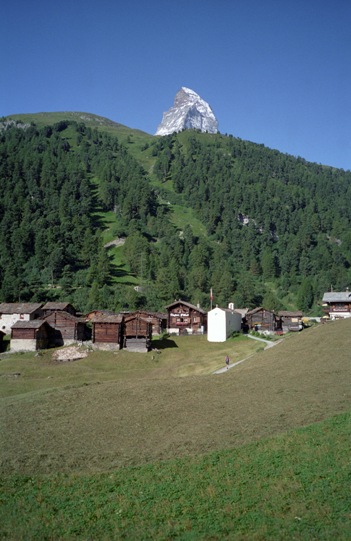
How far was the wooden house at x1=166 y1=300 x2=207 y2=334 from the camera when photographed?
91312 mm

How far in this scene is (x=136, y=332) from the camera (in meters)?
70.8

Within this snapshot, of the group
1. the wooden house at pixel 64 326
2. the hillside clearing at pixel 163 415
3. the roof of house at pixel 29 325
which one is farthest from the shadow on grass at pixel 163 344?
the hillside clearing at pixel 163 415

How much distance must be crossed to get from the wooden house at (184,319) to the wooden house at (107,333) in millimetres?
→ 21845

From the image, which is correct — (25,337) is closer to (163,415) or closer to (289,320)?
(163,415)

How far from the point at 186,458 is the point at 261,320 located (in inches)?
2954

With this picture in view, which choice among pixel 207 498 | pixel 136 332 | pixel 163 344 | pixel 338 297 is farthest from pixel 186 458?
pixel 338 297

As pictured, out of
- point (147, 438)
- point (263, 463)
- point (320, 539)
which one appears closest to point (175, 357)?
point (147, 438)

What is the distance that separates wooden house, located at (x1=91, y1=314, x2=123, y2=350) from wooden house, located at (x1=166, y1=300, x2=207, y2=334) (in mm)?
21845

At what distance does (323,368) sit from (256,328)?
182 ft

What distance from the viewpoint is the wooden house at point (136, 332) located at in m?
70.1

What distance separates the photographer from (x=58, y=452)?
77.1 ft

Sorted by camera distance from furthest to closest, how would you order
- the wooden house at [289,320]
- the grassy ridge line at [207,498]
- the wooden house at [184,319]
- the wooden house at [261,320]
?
the wooden house at [289,320]
the wooden house at [261,320]
the wooden house at [184,319]
the grassy ridge line at [207,498]

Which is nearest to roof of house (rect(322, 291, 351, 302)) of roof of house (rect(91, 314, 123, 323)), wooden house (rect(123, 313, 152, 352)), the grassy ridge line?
wooden house (rect(123, 313, 152, 352))

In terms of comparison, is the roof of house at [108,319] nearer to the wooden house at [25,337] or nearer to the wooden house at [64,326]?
the wooden house at [64,326]
